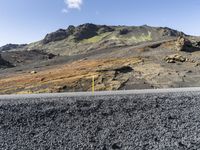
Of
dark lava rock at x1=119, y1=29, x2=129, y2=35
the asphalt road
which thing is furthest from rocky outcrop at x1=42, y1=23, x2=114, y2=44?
the asphalt road

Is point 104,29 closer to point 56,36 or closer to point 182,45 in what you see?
point 56,36

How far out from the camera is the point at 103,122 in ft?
44.9

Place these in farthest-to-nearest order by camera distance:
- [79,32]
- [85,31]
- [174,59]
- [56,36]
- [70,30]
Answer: [70,30]
[56,36]
[85,31]
[79,32]
[174,59]

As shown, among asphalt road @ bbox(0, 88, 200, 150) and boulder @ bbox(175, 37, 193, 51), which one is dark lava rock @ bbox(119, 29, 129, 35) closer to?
boulder @ bbox(175, 37, 193, 51)

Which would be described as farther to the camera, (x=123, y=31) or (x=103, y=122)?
(x=123, y=31)

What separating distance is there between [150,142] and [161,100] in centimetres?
335

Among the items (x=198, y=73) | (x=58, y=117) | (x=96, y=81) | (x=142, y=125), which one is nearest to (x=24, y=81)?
(x=96, y=81)

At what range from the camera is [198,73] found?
29188 mm

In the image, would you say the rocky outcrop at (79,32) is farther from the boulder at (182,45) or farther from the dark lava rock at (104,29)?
the boulder at (182,45)

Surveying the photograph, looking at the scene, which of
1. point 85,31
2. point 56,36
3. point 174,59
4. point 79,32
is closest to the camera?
point 174,59

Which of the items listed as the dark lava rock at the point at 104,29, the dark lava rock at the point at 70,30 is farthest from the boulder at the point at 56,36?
the dark lava rock at the point at 104,29

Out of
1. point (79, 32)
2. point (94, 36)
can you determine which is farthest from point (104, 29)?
point (79, 32)

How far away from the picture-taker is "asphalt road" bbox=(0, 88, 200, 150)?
12.5 m

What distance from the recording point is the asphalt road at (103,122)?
12.5 m
